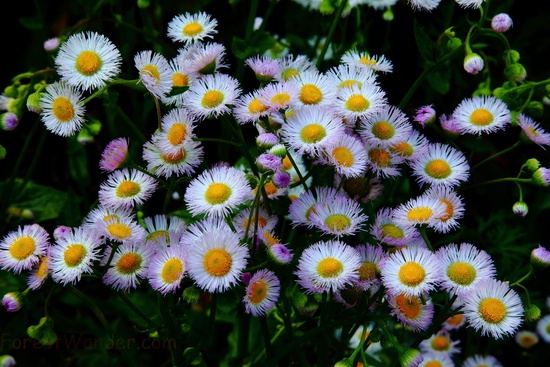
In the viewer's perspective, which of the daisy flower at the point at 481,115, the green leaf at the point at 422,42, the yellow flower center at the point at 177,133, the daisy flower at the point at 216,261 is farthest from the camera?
the green leaf at the point at 422,42

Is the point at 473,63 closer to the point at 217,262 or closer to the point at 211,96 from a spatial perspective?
the point at 211,96

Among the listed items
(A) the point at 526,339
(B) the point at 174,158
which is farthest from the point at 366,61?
(A) the point at 526,339

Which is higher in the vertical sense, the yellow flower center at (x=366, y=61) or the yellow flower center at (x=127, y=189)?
the yellow flower center at (x=366, y=61)

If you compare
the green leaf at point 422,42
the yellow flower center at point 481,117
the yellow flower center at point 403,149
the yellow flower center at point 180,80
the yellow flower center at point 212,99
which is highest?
the green leaf at point 422,42

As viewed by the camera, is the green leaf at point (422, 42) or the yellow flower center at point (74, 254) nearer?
the yellow flower center at point (74, 254)

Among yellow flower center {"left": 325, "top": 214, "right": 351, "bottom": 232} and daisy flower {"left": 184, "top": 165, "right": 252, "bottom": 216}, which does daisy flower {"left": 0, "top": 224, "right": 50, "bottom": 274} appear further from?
yellow flower center {"left": 325, "top": 214, "right": 351, "bottom": 232}

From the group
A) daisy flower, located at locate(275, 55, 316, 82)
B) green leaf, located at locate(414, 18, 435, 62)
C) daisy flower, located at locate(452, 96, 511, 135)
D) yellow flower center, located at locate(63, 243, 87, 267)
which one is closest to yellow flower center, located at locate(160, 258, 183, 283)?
yellow flower center, located at locate(63, 243, 87, 267)

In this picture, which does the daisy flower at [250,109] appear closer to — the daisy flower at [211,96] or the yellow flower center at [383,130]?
the daisy flower at [211,96]

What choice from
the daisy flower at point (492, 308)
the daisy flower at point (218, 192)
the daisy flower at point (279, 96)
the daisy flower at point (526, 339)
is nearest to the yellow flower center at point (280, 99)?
the daisy flower at point (279, 96)
